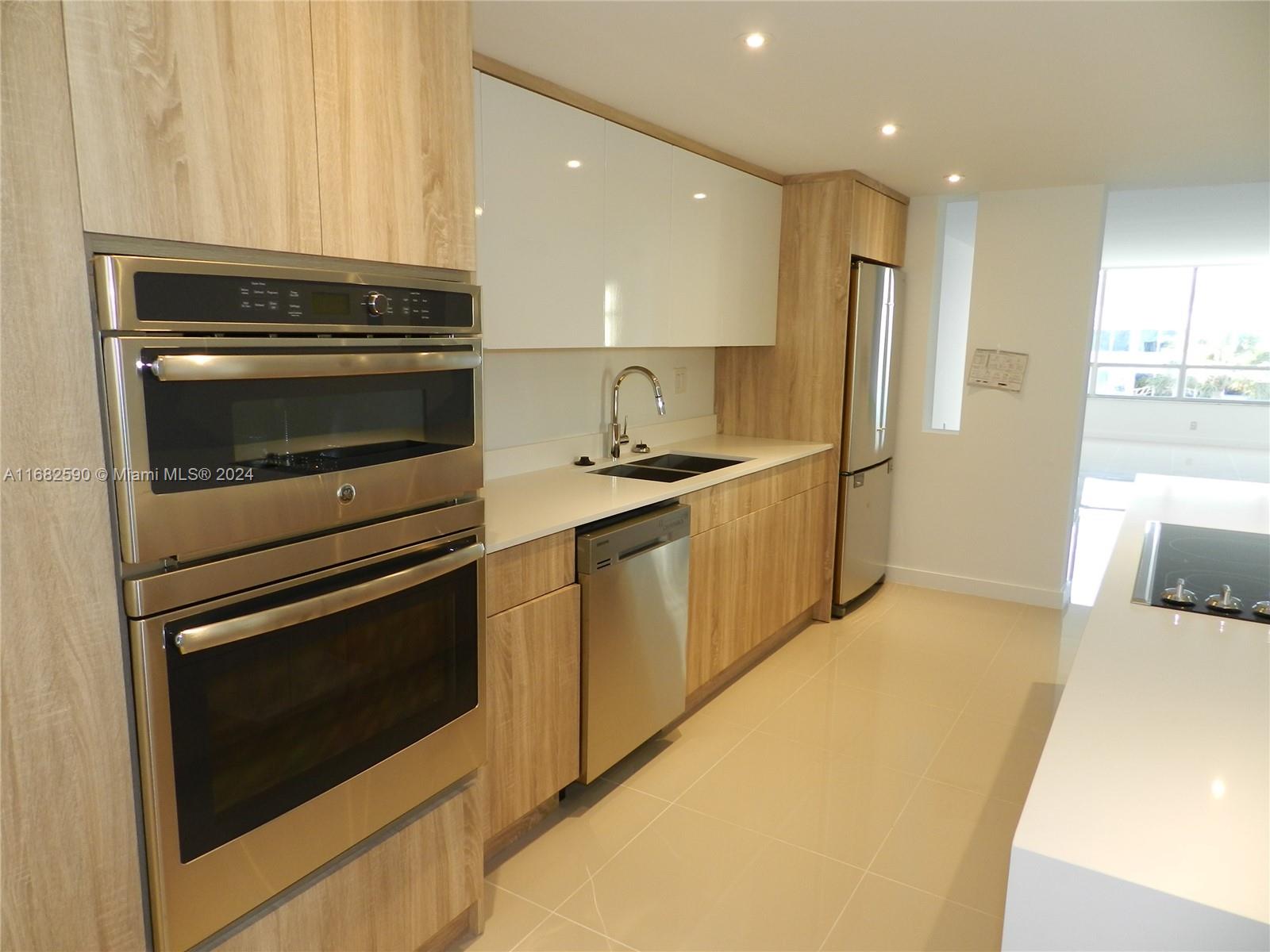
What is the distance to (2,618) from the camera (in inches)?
43.9

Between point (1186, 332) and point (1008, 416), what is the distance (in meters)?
8.13

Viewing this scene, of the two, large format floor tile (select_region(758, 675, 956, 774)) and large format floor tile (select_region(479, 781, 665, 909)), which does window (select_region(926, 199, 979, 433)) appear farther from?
large format floor tile (select_region(479, 781, 665, 909))

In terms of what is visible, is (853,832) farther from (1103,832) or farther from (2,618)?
(2,618)

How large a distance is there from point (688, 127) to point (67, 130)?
7.89 ft

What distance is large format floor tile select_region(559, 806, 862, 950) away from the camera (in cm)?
207

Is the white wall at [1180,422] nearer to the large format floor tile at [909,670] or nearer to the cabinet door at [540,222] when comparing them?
the large format floor tile at [909,670]

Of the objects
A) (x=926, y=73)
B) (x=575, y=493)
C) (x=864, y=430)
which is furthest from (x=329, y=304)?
(x=864, y=430)

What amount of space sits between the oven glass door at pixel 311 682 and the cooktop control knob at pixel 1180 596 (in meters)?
1.54

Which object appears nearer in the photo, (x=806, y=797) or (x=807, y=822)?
(x=807, y=822)

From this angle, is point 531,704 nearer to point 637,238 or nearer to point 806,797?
point 806,797

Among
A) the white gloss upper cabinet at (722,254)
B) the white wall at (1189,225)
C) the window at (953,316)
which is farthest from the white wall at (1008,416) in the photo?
the white gloss upper cabinet at (722,254)

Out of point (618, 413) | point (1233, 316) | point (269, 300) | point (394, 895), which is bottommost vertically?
point (394, 895)

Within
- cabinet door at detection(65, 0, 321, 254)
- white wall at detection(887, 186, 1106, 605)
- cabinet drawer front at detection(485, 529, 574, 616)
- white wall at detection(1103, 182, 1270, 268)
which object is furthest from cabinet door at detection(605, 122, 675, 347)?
white wall at detection(1103, 182, 1270, 268)

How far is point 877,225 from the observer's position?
424 centimetres
